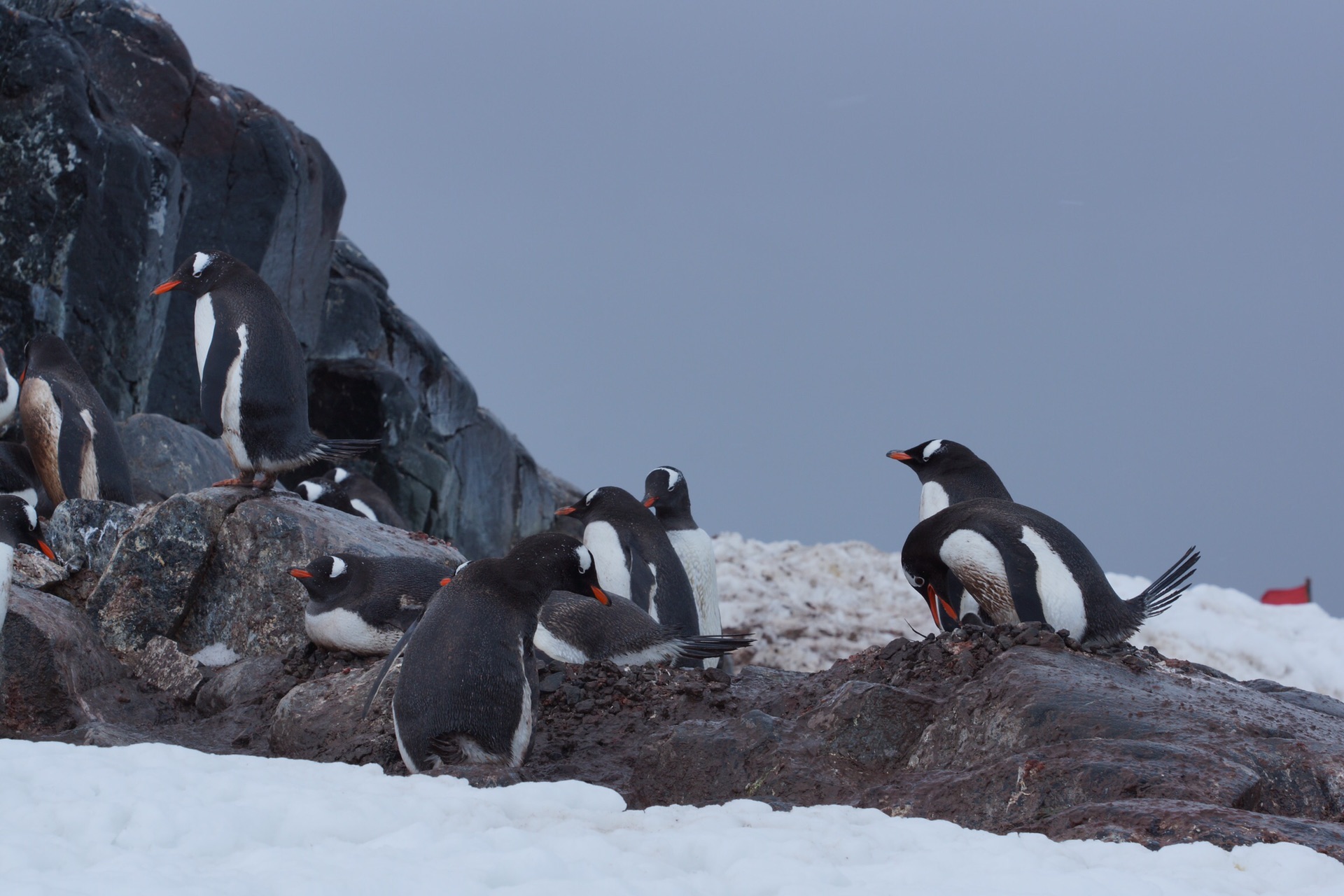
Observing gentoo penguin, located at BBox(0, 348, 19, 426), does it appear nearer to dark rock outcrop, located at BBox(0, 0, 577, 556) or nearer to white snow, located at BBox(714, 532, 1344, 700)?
dark rock outcrop, located at BBox(0, 0, 577, 556)

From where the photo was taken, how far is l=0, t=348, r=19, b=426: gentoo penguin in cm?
898

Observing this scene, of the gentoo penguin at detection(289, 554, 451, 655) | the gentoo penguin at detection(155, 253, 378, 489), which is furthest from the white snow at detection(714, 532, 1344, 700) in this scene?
the gentoo penguin at detection(289, 554, 451, 655)

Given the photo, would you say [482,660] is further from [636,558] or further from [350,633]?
[636,558]

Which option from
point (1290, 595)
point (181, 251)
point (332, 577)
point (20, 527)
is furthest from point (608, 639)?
point (1290, 595)

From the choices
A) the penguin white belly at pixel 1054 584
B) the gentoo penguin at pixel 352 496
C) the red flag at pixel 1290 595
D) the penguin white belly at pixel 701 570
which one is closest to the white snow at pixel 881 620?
the red flag at pixel 1290 595

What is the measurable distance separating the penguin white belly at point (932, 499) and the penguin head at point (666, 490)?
203 cm

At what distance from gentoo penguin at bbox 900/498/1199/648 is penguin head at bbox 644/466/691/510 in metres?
2.90

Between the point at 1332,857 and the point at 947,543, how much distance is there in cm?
260

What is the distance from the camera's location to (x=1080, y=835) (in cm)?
236

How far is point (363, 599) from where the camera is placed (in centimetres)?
486

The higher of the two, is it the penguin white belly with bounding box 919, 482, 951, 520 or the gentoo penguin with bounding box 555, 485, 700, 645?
the penguin white belly with bounding box 919, 482, 951, 520

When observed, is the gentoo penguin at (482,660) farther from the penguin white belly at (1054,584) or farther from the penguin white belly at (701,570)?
the penguin white belly at (701,570)

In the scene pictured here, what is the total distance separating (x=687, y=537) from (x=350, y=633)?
3049 millimetres

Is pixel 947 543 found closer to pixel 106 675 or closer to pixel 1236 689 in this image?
pixel 1236 689
